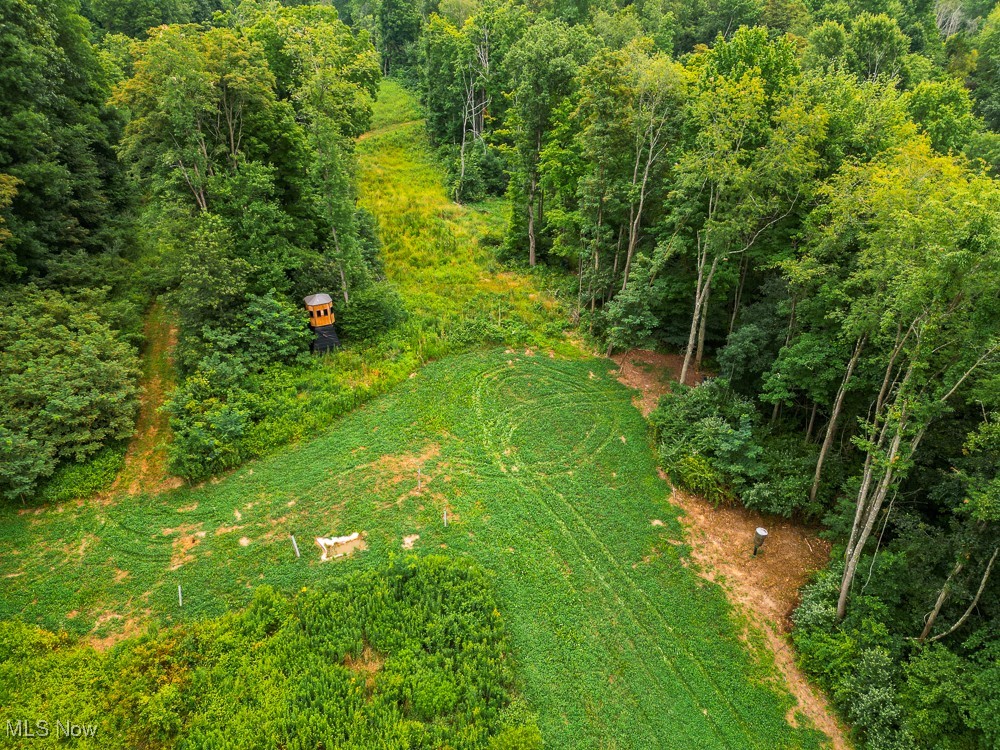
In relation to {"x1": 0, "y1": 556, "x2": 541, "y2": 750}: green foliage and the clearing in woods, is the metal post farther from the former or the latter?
{"x1": 0, "y1": 556, "x2": 541, "y2": 750}: green foliage

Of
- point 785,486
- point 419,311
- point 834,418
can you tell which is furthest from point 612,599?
point 419,311

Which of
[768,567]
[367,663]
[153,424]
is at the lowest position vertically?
[367,663]

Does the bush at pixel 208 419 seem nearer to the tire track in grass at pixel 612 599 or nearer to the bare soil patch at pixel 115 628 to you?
the bare soil patch at pixel 115 628

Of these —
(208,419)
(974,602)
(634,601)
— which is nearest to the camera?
(974,602)

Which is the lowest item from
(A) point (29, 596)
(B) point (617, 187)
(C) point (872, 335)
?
(A) point (29, 596)

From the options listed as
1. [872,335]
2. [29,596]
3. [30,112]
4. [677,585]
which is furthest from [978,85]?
[29,596]

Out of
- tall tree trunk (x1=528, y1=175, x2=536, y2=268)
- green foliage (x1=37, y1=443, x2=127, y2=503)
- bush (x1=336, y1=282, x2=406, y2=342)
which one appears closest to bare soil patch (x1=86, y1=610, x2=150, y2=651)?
green foliage (x1=37, y1=443, x2=127, y2=503)

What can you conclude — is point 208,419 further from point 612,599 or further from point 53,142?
point 53,142

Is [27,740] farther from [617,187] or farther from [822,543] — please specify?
[617,187]
